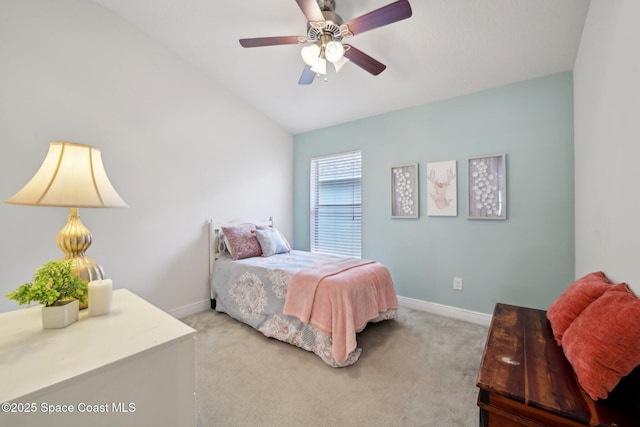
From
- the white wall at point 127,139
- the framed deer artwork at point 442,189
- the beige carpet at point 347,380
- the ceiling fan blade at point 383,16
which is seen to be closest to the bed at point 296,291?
the beige carpet at point 347,380

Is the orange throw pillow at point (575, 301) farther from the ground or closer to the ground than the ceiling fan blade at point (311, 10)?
closer to the ground

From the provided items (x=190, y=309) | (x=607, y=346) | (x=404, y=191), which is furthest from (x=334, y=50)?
(x=190, y=309)

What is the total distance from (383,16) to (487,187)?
6.47 feet

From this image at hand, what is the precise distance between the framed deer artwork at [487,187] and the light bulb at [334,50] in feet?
6.00

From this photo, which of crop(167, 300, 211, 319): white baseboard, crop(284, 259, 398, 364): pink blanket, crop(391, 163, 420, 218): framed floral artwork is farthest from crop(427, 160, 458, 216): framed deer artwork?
crop(167, 300, 211, 319): white baseboard

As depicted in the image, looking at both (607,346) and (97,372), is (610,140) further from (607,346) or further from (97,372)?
(97,372)

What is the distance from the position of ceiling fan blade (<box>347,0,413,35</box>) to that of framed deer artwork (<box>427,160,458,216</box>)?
1.77 m

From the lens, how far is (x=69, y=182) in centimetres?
114

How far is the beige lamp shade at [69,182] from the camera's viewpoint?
3.56 feet

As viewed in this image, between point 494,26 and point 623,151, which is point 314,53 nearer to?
point 494,26

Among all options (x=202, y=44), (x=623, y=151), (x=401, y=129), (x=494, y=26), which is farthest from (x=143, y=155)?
(x=623, y=151)

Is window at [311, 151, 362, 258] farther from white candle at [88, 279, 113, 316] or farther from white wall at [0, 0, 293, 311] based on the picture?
white candle at [88, 279, 113, 316]

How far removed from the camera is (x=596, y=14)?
1.63m

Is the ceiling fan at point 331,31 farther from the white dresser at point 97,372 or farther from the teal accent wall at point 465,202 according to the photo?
the white dresser at point 97,372
